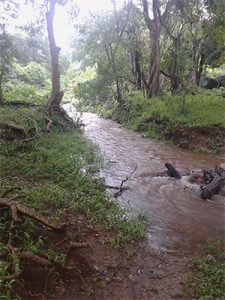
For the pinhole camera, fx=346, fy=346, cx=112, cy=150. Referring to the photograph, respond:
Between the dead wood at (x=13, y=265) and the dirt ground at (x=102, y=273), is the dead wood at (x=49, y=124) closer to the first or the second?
the dirt ground at (x=102, y=273)

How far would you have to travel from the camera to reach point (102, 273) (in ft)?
13.8

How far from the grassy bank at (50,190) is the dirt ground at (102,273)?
6.6 inches

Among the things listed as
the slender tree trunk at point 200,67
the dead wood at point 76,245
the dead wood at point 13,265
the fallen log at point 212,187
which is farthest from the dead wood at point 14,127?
the slender tree trunk at point 200,67

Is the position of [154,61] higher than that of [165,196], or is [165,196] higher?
[154,61]

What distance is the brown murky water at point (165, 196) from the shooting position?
5.38 meters

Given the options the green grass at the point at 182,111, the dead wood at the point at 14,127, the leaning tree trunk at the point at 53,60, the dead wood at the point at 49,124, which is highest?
the leaning tree trunk at the point at 53,60

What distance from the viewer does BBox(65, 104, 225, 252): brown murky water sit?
538cm

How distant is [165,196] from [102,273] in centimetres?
312

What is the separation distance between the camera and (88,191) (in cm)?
659

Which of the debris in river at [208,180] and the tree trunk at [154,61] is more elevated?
the tree trunk at [154,61]

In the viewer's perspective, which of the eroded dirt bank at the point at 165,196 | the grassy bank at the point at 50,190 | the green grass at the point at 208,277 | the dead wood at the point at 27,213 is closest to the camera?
the green grass at the point at 208,277

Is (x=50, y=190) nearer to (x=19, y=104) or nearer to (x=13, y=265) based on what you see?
(x=13, y=265)

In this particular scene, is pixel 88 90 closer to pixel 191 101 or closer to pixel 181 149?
pixel 191 101

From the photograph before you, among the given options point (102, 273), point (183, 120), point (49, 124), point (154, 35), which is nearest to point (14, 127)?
point (49, 124)
